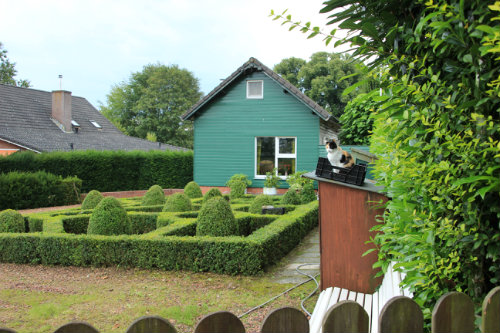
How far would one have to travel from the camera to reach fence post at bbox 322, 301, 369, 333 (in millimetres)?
1438

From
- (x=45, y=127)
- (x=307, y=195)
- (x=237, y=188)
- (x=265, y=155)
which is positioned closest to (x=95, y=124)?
(x=45, y=127)

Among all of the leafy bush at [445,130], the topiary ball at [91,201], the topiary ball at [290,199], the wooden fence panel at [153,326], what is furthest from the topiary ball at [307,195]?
the wooden fence panel at [153,326]

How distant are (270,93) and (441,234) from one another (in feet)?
54.5

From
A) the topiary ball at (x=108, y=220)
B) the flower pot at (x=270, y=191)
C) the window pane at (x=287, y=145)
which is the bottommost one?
the topiary ball at (x=108, y=220)

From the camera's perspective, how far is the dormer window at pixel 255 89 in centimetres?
1816

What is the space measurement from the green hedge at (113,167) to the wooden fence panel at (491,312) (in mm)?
20971

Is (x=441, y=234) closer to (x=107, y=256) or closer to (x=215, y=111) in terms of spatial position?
(x=107, y=256)

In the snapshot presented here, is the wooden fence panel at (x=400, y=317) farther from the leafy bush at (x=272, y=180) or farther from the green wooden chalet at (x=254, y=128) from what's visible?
the green wooden chalet at (x=254, y=128)

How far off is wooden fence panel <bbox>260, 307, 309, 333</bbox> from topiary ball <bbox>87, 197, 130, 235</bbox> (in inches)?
287

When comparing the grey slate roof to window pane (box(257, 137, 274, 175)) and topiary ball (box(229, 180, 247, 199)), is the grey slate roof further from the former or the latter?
window pane (box(257, 137, 274, 175))

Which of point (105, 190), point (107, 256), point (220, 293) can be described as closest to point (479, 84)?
point (220, 293)

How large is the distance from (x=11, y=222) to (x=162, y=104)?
43.7 m

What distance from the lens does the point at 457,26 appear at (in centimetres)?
167

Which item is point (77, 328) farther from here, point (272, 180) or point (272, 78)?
point (272, 78)
